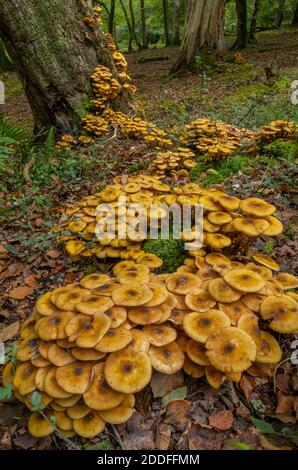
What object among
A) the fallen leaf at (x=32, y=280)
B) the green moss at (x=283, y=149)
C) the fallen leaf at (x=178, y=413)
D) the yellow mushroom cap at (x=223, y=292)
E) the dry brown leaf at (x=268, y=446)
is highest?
the green moss at (x=283, y=149)

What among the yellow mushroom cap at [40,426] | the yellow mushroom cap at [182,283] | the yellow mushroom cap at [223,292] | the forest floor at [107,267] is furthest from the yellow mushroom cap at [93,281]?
the yellow mushroom cap at [40,426]

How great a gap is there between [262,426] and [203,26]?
1604 centimetres

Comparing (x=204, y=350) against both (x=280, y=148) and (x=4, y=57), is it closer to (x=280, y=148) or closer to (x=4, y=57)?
(x=280, y=148)

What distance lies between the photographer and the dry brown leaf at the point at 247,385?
8.52 ft

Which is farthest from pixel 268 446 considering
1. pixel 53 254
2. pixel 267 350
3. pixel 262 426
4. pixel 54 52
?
pixel 54 52

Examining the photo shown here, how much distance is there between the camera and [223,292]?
2771 millimetres

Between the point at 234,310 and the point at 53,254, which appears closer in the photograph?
the point at 234,310

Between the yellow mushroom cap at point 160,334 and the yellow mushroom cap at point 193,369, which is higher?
the yellow mushroom cap at point 160,334

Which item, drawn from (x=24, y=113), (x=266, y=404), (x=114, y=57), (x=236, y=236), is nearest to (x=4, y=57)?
(x=24, y=113)

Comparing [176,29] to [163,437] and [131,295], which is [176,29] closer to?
[131,295]

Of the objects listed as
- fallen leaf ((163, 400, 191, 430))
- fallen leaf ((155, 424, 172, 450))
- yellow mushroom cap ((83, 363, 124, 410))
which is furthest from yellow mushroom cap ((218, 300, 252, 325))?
yellow mushroom cap ((83, 363, 124, 410))

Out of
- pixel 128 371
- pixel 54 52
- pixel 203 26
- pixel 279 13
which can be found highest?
pixel 279 13

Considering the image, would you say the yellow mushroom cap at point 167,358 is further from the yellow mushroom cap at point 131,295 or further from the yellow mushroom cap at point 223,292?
the yellow mushroom cap at point 223,292

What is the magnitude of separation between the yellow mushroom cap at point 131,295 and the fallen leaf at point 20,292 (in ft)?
5.05
